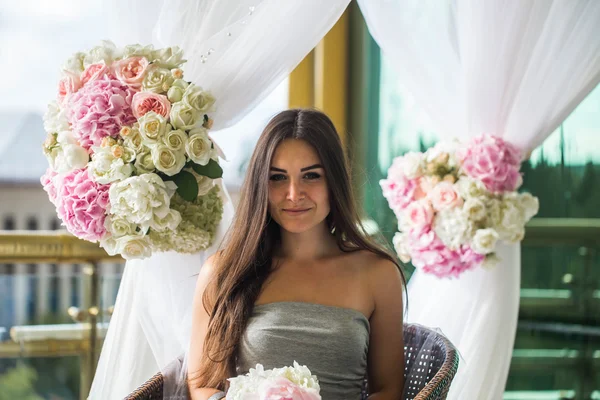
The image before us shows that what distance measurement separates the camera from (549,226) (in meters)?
2.73

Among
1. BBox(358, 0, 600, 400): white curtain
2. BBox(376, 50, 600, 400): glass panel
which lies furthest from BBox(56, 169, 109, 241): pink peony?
BBox(376, 50, 600, 400): glass panel

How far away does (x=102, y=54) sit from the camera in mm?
1822

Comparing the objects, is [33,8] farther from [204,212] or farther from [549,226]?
[549,226]

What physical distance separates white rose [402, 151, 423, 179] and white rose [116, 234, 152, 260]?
2.97 feet

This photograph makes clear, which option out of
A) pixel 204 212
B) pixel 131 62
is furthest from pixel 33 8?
pixel 204 212

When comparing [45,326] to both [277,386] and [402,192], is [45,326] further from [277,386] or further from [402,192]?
[277,386]

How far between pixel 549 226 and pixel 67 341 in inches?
73.3

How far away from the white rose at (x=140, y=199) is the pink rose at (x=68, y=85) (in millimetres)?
289

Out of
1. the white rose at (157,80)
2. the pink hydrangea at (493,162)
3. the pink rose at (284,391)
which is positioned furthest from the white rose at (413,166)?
the pink rose at (284,391)

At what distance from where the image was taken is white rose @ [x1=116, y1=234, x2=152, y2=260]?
5.77 ft

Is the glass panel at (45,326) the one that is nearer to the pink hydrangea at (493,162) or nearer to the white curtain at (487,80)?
the white curtain at (487,80)

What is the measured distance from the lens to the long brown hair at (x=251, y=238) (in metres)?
1.75

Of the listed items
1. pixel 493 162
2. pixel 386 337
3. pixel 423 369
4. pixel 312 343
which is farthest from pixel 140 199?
pixel 493 162

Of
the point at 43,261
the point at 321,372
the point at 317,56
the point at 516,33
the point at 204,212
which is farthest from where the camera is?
the point at 317,56
